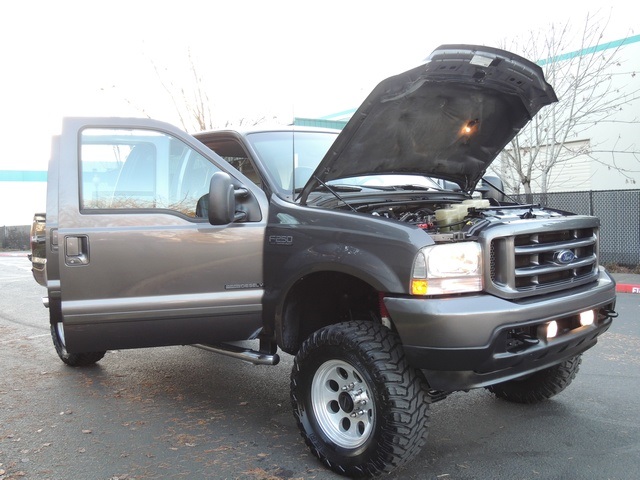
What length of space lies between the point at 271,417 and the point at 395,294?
68.4 inches

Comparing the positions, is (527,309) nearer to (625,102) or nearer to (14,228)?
(625,102)

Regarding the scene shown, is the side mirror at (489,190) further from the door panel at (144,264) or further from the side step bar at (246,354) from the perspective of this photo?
the side step bar at (246,354)

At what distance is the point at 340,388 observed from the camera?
3400mm

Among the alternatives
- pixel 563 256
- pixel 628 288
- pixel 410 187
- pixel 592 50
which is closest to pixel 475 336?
pixel 563 256

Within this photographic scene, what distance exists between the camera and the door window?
12.8 ft

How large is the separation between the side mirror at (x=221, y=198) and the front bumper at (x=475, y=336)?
113cm

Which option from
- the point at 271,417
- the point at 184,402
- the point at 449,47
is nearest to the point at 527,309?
the point at 449,47

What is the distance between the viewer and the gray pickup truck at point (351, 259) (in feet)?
9.85

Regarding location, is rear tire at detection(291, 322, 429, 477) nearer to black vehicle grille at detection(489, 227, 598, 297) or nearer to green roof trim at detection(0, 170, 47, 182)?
black vehicle grille at detection(489, 227, 598, 297)

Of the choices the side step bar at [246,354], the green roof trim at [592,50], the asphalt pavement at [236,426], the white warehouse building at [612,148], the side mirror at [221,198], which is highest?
the green roof trim at [592,50]

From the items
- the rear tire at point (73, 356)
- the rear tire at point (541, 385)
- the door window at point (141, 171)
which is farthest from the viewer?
the rear tire at point (73, 356)

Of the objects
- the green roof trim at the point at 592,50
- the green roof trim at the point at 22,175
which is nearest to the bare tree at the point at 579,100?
the green roof trim at the point at 592,50

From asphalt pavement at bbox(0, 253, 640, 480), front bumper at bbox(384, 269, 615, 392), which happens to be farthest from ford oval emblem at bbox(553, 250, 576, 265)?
asphalt pavement at bbox(0, 253, 640, 480)

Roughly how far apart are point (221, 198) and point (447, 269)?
141cm
